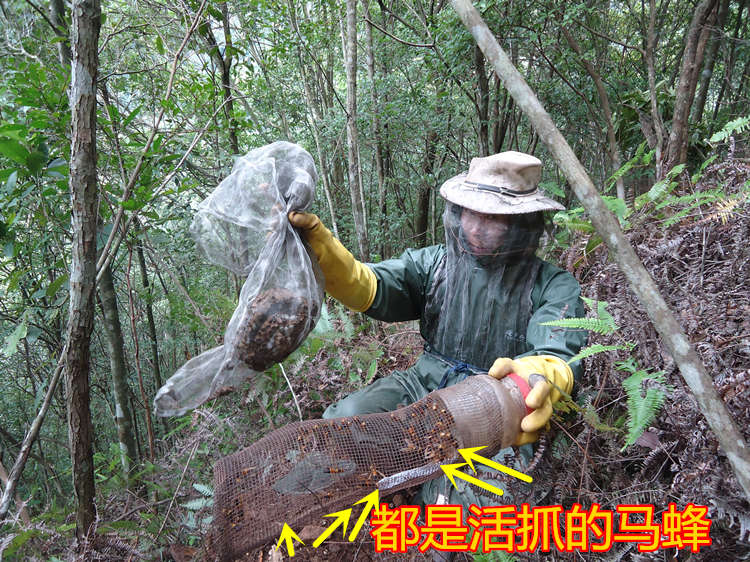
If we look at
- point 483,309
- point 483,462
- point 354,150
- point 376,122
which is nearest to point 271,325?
point 483,462

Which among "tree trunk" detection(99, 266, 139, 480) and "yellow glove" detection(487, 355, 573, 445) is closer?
"yellow glove" detection(487, 355, 573, 445)

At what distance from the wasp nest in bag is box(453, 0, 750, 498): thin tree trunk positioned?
1.19 meters

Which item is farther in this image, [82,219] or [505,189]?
[505,189]

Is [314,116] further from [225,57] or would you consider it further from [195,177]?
[195,177]

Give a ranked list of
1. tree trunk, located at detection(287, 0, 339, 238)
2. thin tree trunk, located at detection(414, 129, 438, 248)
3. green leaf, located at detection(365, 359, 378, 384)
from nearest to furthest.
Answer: green leaf, located at detection(365, 359, 378, 384) → tree trunk, located at detection(287, 0, 339, 238) → thin tree trunk, located at detection(414, 129, 438, 248)

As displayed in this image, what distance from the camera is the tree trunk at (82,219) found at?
1816mm

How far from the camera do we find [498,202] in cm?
254

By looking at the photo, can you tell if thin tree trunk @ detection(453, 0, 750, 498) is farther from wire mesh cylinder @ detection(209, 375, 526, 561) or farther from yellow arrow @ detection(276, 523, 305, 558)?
yellow arrow @ detection(276, 523, 305, 558)

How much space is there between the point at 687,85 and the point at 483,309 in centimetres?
348

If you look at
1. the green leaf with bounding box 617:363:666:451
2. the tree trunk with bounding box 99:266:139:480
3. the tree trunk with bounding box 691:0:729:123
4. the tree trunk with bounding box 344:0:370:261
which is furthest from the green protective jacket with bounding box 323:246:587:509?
the tree trunk with bounding box 691:0:729:123

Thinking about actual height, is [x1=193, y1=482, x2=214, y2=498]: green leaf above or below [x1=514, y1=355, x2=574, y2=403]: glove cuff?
below

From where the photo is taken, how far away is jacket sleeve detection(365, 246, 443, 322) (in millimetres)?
2857

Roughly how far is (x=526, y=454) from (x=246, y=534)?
57.2 inches

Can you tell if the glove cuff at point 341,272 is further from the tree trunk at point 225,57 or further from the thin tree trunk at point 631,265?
the tree trunk at point 225,57
